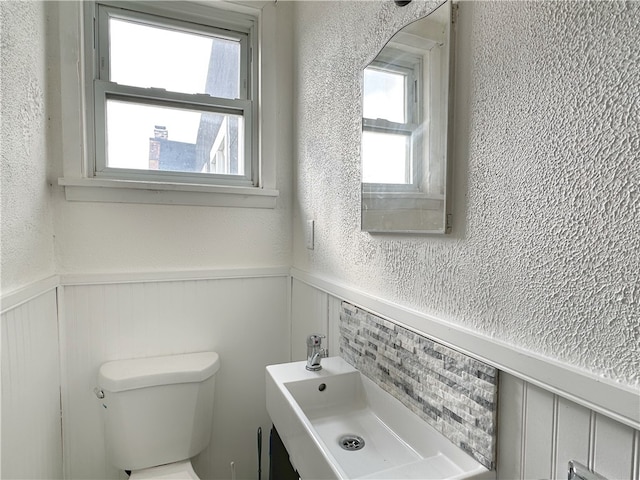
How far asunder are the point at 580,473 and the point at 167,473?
1.35m

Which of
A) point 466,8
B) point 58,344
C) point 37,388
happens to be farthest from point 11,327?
point 466,8

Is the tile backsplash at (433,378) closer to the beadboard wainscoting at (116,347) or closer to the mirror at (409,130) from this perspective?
the mirror at (409,130)

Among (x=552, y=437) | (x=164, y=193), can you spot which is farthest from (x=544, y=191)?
(x=164, y=193)

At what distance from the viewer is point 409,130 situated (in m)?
0.93

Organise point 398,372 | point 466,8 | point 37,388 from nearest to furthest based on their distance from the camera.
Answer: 1. point 466,8
2. point 398,372
3. point 37,388

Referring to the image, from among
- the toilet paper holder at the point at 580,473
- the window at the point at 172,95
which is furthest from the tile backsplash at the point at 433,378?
the window at the point at 172,95

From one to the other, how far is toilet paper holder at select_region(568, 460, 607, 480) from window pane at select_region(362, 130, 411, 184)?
0.63 metres

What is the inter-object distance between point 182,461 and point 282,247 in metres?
0.94

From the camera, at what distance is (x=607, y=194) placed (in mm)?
518

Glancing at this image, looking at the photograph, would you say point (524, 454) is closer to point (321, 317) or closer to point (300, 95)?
point (321, 317)

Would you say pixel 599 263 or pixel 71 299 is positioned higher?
pixel 599 263

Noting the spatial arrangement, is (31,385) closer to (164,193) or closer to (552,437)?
(164,193)

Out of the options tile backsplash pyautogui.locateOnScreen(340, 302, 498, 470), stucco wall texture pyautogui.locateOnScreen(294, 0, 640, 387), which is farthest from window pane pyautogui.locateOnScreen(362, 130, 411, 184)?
tile backsplash pyautogui.locateOnScreen(340, 302, 498, 470)

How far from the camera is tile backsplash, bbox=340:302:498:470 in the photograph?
2.32 feet
